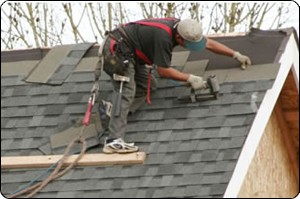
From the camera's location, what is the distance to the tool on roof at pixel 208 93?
6.83m

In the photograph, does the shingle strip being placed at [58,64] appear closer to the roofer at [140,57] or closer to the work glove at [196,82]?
the roofer at [140,57]

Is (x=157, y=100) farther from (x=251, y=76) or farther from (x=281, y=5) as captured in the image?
(x=281, y=5)

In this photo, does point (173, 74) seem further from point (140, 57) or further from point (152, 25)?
point (152, 25)

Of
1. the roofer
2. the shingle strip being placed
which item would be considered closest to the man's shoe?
the roofer

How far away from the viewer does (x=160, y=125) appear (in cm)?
675

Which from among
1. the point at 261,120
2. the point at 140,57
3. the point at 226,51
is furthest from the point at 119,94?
the point at 261,120

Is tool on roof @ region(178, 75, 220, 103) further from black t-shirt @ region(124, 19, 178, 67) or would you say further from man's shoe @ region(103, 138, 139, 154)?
man's shoe @ region(103, 138, 139, 154)

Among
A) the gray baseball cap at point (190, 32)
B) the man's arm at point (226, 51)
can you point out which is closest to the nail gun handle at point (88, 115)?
the gray baseball cap at point (190, 32)

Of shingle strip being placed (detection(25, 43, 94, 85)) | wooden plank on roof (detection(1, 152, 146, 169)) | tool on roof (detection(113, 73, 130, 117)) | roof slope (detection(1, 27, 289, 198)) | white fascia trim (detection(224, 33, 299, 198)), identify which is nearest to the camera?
white fascia trim (detection(224, 33, 299, 198))

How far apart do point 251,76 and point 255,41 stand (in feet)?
1.90

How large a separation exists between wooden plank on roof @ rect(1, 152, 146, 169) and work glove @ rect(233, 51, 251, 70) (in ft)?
4.27

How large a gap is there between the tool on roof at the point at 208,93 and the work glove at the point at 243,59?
0.32 meters

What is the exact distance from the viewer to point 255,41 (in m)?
7.49

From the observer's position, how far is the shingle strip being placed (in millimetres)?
7574
